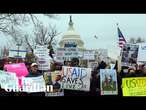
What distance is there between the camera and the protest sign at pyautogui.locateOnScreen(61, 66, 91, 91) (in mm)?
10125

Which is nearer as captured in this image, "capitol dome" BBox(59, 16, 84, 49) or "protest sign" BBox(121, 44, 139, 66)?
"capitol dome" BBox(59, 16, 84, 49)

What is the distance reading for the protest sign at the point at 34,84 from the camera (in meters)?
10.1

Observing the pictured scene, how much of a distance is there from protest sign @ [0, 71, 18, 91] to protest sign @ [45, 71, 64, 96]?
579mm

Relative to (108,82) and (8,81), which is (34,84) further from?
(108,82)

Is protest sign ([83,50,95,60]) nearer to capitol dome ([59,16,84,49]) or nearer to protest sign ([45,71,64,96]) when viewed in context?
capitol dome ([59,16,84,49])

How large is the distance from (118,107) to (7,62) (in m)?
2.10

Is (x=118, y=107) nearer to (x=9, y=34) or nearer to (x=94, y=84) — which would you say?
(x=94, y=84)

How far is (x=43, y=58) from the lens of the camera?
1016 cm

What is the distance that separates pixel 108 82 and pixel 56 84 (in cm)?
91

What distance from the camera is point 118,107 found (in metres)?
10.3

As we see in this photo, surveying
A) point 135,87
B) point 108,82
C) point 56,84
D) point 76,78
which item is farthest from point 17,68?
point 135,87

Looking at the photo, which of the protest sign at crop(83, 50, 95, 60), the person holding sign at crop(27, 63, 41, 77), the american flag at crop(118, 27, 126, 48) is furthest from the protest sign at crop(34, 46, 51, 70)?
the american flag at crop(118, 27, 126, 48)

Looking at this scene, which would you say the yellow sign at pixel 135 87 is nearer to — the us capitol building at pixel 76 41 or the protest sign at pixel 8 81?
the us capitol building at pixel 76 41

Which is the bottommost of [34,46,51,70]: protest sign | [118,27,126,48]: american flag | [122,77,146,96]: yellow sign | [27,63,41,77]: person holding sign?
[122,77,146,96]: yellow sign
